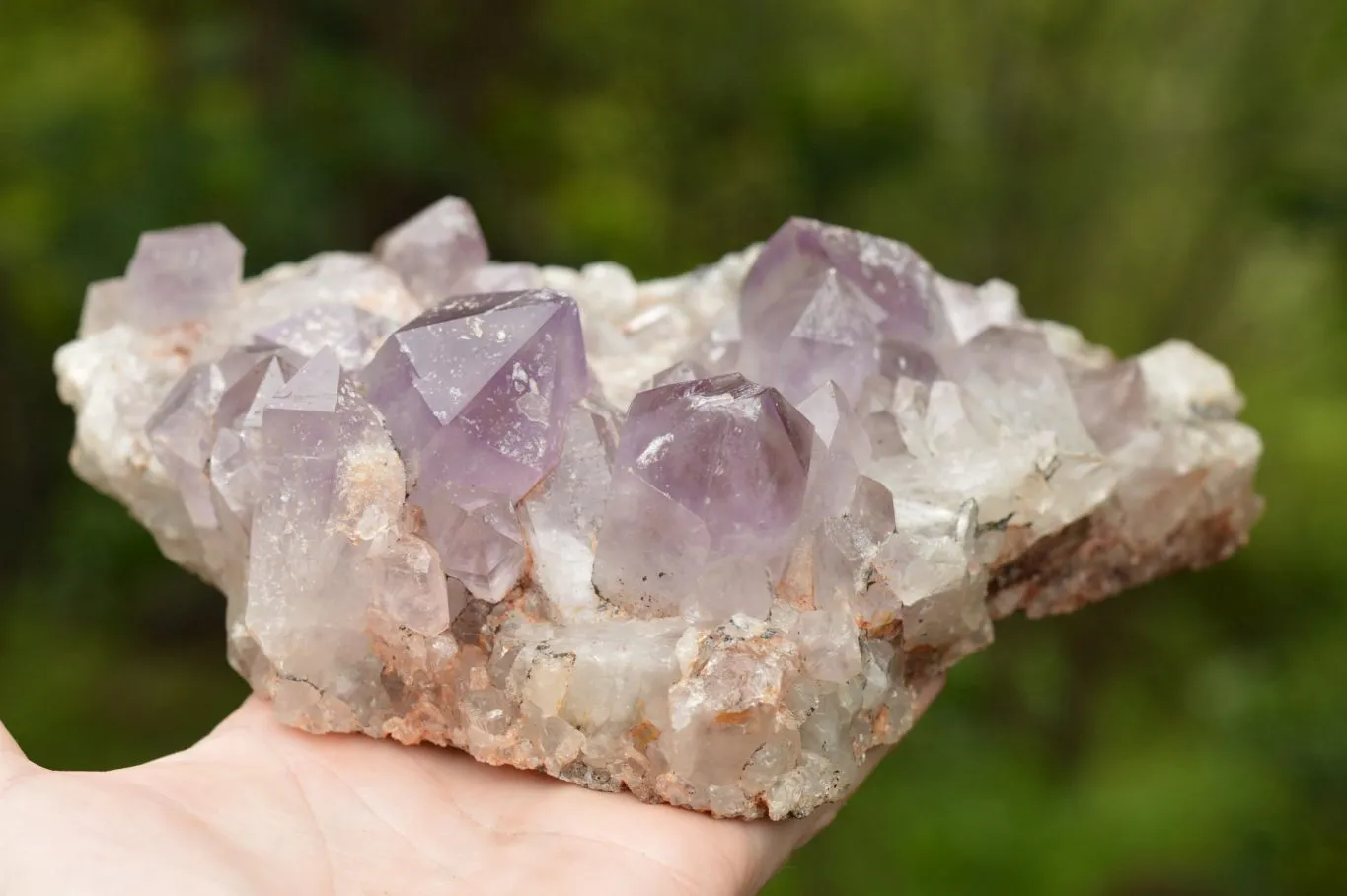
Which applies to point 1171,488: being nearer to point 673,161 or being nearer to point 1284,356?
point 1284,356

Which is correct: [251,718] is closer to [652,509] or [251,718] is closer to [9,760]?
[9,760]

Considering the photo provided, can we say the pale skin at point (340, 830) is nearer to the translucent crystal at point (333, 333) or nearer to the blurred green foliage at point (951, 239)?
the translucent crystal at point (333, 333)

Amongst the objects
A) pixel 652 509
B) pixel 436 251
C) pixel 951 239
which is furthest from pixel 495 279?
pixel 951 239

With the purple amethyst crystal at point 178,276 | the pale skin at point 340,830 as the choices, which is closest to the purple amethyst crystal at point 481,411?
the pale skin at point 340,830

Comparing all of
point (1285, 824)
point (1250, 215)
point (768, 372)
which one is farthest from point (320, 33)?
point (1285, 824)

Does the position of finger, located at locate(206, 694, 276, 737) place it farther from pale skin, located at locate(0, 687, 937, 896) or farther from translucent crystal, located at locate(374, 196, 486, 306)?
translucent crystal, located at locate(374, 196, 486, 306)
